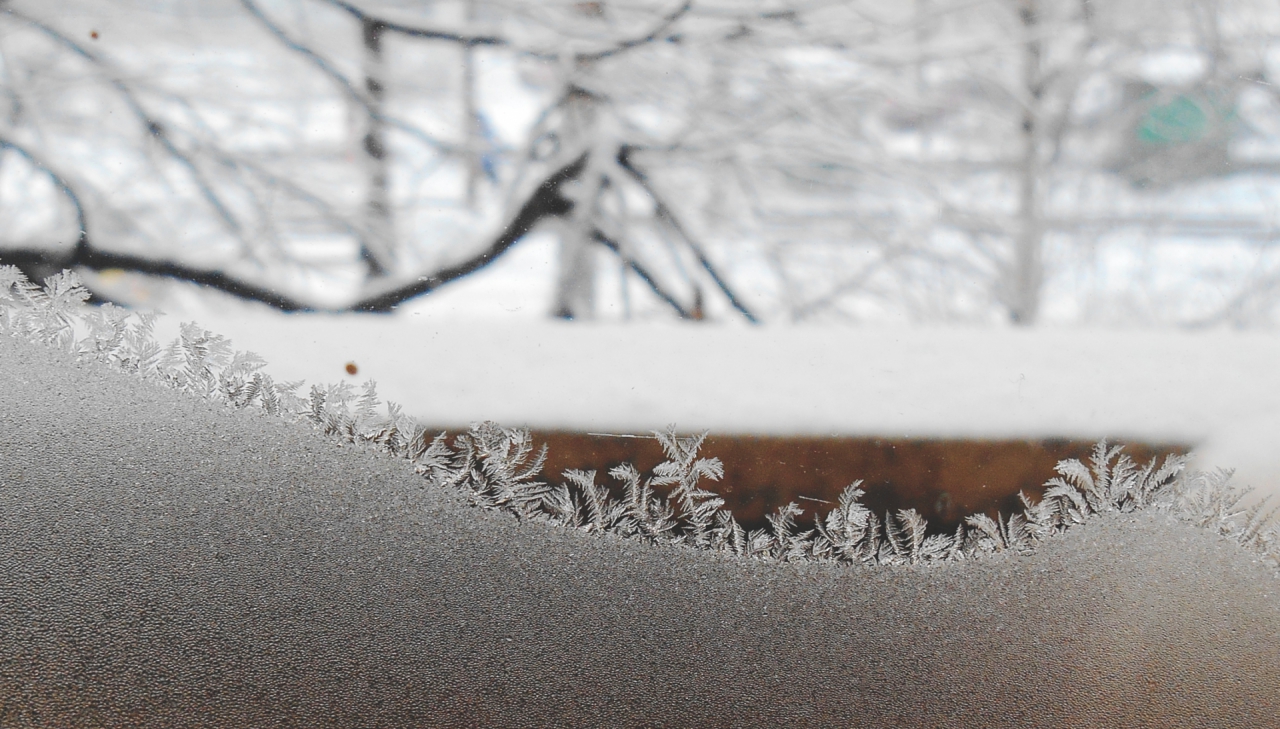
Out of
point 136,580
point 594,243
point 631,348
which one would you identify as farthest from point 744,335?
point 136,580

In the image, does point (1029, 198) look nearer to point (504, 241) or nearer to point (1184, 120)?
point (1184, 120)

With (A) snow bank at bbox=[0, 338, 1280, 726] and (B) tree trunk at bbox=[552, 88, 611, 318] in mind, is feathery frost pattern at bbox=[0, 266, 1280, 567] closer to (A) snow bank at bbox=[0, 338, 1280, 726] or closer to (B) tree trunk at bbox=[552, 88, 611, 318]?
(A) snow bank at bbox=[0, 338, 1280, 726]

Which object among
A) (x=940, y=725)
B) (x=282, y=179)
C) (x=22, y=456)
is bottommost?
(x=940, y=725)

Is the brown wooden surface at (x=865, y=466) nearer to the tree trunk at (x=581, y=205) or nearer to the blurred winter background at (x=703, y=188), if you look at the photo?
the blurred winter background at (x=703, y=188)

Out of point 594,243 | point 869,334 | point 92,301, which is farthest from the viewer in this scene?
point 594,243

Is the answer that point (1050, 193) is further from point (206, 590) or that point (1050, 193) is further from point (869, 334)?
point (206, 590)

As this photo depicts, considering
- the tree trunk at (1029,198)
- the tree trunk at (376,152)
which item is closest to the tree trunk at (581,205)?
the tree trunk at (376,152)

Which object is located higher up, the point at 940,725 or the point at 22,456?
the point at 22,456

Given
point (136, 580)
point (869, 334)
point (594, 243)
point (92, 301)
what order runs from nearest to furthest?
point (136, 580) < point (92, 301) < point (869, 334) < point (594, 243)
